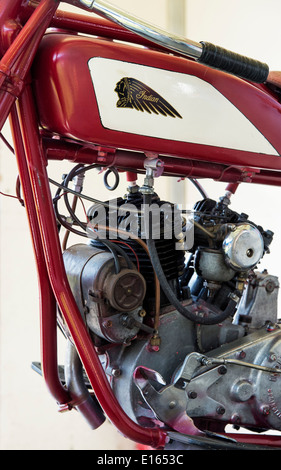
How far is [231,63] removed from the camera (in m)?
1.06

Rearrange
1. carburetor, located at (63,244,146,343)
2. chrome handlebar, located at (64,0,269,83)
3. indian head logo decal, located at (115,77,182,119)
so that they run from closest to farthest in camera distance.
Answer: chrome handlebar, located at (64,0,269,83)
indian head logo decal, located at (115,77,182,119)
carburetor, located at (63,244,146,343)

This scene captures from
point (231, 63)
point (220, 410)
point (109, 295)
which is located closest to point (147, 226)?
point (109, 295)

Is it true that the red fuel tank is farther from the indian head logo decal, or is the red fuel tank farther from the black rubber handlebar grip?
the black rubber handlebar grip

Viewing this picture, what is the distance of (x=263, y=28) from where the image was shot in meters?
2.39

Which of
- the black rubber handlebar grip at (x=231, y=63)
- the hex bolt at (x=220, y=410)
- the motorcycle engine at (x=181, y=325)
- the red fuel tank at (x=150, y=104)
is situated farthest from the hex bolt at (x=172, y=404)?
the black rubber handlebar grip at (x=231, y=63)

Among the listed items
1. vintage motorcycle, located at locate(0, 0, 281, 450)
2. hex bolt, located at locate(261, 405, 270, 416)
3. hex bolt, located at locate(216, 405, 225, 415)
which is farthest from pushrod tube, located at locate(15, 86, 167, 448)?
hex bolt, located at locate(261, 405, 270, 416)

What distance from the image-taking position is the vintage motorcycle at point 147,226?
1051 millimetres

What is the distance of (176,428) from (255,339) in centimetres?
32

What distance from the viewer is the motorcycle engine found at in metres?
1.22

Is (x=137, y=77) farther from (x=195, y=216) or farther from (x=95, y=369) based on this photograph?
(x=95, y=369)

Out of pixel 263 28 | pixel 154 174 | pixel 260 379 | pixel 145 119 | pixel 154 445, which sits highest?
pixel 263 28

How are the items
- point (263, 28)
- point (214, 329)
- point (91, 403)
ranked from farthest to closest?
point (263, 28)
point (214, 329)
point (91, 403)

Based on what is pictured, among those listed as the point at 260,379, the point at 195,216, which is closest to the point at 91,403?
the point at 260,379

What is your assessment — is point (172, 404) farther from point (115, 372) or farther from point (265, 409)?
point (265, 409)
